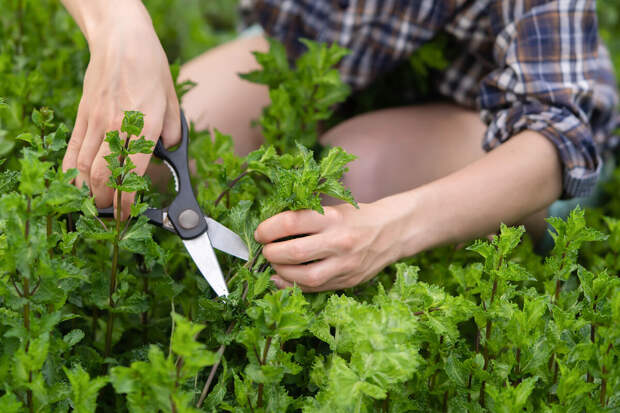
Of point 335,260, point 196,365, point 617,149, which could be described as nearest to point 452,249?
point 335,260

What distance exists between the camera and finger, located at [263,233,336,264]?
1.29 meters

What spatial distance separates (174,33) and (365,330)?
2.74 m

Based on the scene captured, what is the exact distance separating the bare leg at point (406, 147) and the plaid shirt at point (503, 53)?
0.46 ft

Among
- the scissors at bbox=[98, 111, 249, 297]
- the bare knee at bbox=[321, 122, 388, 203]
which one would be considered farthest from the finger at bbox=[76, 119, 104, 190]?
the bare knee at bbox=[321, 122, 388, 203]

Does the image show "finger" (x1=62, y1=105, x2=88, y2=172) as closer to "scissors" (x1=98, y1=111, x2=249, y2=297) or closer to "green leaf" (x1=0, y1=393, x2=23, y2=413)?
"scissors" (x1=98, y1=111, x2=249, y2=297)

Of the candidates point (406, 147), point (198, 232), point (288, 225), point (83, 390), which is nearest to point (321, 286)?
point (288, 225)

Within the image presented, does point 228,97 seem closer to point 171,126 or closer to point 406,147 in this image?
point 406,147

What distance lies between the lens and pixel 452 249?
171 centimetres

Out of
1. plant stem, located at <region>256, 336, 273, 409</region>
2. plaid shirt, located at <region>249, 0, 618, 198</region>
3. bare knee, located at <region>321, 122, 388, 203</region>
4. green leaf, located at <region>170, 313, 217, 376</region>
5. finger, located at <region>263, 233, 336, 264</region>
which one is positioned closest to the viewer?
green leaf, located at <region>170, 313, 217, 376</region>

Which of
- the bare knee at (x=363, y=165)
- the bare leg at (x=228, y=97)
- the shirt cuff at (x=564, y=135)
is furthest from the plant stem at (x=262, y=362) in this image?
the bare leg at (x=228, y=97)

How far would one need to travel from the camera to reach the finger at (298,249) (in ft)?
4.23

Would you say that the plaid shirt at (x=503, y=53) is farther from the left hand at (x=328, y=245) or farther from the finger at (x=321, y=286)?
the finger at (x=321, y=286)

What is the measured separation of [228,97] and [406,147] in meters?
0.71

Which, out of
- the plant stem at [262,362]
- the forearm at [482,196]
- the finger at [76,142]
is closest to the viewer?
the plant stem at [262,362]
